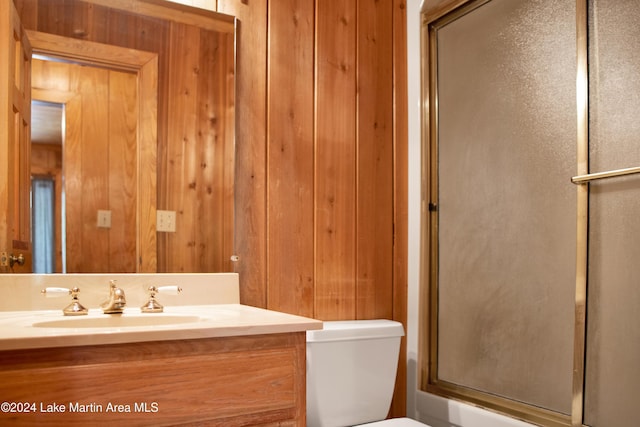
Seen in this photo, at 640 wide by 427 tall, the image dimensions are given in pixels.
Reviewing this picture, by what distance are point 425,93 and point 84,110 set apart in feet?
4.18

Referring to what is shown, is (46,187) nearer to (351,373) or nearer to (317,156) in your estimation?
(317,156)

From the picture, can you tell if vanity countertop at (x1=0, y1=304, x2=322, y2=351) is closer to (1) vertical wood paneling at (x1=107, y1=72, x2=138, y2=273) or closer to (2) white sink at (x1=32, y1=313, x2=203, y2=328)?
(2) white sink at (x1=32, y1=313, x2=203, y2=328)

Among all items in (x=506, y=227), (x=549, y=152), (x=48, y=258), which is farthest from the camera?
(x=506, y=227)

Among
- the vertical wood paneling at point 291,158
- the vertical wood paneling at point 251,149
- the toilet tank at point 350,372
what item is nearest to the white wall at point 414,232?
the toilet tank at point 350,372

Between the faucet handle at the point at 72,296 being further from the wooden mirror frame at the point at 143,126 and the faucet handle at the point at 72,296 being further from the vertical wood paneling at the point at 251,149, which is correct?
the vertical wood paneling at the point at 251,149

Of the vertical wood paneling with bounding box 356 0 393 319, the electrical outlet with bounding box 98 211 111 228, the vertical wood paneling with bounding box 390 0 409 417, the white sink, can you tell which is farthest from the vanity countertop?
the vertical wood paneling with bounding box 390 0 409 417

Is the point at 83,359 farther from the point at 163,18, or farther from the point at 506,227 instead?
the point at 506,227

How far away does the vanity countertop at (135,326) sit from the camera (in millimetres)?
1014

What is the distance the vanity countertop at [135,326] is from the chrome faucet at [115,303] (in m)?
0.02

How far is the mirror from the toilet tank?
42cm

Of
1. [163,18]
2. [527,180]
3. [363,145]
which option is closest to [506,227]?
[527,180]

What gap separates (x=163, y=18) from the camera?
70.3 inches

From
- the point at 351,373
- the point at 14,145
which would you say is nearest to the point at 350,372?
the point at 351,373

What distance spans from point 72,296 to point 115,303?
122mm
